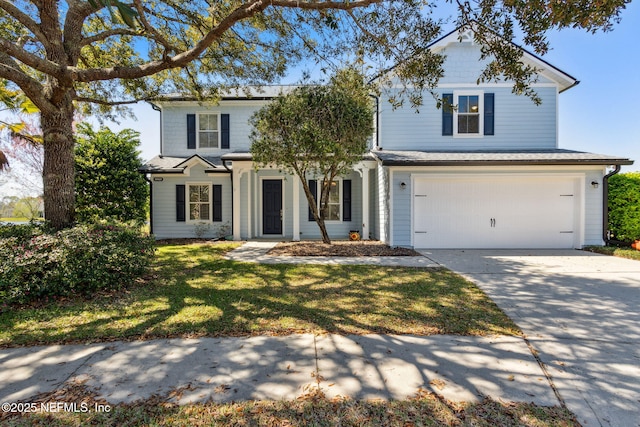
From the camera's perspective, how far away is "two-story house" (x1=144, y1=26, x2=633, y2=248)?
959 cm

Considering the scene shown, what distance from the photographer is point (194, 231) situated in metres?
12.6

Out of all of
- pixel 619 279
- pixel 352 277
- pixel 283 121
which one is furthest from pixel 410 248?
pixel 283 121

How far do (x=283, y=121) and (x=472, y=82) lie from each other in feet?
23.9

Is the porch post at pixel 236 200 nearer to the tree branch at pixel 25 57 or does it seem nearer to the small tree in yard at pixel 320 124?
the small tree in yard at pixel 320 124

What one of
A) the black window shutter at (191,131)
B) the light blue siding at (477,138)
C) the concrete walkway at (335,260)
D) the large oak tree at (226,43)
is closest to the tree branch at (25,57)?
the large oak tree at (226,43)

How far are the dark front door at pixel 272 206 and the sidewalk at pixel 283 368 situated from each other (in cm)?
931

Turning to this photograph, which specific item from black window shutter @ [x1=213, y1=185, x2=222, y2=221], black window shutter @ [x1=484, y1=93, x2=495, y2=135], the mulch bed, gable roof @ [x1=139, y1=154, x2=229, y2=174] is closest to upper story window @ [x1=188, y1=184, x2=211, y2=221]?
black window shutter @ [x1=213, y1=185, x2=222, y2=221]

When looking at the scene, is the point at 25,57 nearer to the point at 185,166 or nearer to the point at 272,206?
the point at 185,166

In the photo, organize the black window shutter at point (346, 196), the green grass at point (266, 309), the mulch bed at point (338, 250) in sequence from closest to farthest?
the green grass at point (266, 309), the mulch bed at point (338, 250), the black window shutter at point (346, 196)

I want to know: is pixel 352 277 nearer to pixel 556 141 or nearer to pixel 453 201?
pixel 453 201

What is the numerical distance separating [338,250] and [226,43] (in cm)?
697

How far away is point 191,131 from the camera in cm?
1341

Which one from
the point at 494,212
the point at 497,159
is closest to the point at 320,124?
the point at 497,159

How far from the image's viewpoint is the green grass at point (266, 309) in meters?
3.76
